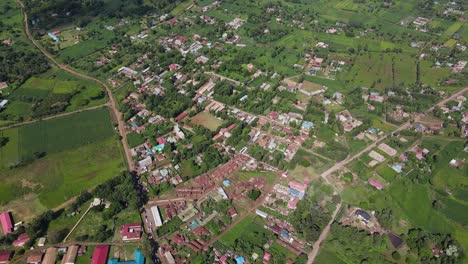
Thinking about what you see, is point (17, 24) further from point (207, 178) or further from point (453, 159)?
point (453, 159)

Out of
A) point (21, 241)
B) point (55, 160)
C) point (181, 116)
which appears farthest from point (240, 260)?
point (55, 160)

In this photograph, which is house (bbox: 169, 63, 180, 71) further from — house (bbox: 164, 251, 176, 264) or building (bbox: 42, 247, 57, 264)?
building (bbox: 42, 247, 57, 264)

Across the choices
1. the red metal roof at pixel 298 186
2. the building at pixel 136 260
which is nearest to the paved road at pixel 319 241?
the red metal roof at pixel 298 186

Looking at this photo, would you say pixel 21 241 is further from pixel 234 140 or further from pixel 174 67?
pixel 174 67

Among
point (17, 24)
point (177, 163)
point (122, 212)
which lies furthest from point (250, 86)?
point (17, 24)

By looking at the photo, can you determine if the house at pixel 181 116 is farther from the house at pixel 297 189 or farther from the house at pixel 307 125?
the house at pixel 297 189

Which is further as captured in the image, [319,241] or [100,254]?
[319,241]

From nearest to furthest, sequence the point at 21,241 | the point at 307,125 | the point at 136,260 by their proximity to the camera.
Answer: the point at 136,260
the point at 21,241
the point at 307,125
